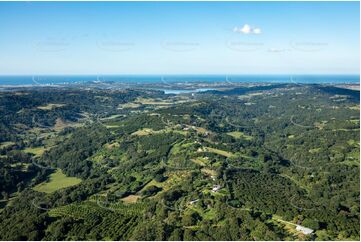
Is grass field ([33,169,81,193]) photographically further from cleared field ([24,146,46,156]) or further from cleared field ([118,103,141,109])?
cleared field ([118,103,141,109])

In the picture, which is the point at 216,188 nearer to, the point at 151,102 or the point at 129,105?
the point at 129,105

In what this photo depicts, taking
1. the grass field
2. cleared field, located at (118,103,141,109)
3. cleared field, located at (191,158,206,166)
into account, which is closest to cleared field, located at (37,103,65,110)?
cleared field, located at (118,103,141,109)

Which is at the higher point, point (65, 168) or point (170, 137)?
point (170, 137)

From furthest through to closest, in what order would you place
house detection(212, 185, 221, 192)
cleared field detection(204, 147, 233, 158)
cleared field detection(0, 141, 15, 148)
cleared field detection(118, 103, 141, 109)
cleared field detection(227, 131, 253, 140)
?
1. cleared field detection(118, 103, 141, 109)
2. cleared field detection(227, 131, 253, 140)
3. cleared field detection(0, 141, 15, 148)
4. cleared field detection(204, 147, 233, 158)
5. house detection(212, 185, 221, 192)

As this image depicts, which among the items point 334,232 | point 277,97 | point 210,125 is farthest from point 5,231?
point 277,97

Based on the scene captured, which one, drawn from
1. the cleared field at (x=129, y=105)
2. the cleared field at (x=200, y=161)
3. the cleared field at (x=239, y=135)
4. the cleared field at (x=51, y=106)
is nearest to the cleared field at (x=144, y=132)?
the cleared field at (x=239, y=135)

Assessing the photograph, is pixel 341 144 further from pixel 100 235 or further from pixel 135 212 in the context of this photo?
pixel 100 235
